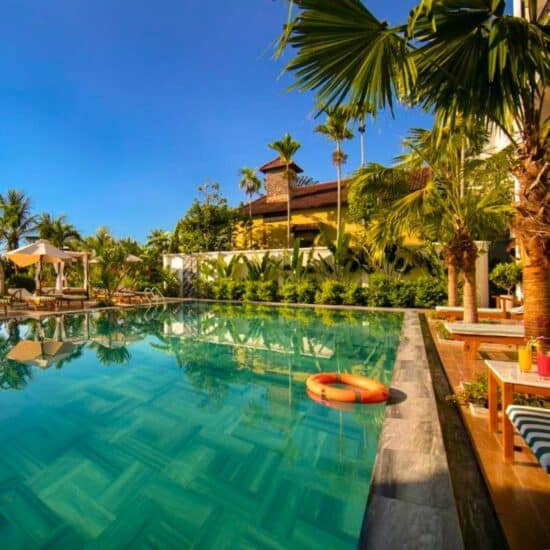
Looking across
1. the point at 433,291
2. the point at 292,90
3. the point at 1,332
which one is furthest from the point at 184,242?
the point at 292,90

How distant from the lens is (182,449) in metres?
4.18

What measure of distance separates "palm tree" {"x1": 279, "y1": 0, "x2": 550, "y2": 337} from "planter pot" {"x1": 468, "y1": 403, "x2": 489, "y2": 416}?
1.05 metres

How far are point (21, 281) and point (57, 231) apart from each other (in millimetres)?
6907

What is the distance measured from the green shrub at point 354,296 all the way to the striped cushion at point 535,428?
1479 centimetres

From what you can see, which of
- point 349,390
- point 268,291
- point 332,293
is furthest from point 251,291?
point 349,390

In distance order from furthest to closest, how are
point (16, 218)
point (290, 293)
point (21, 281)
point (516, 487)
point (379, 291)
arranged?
1. point (16, 218)
2. point (21, 281)
3. point (290, 293)
4. point (379, 291)
5. point (516, 487)

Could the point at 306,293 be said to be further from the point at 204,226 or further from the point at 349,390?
the point at 349,390

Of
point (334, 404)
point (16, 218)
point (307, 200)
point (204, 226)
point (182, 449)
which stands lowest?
point (182, 449)

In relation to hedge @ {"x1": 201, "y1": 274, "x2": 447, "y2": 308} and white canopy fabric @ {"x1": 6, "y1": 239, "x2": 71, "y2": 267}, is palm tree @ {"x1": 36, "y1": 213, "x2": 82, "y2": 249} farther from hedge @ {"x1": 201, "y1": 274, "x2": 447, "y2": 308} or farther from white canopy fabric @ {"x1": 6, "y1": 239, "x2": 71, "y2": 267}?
hedge @ {"x1": 201, "y1": 274, "x2": 447, "y2": 308}

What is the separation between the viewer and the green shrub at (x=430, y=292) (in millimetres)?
15703

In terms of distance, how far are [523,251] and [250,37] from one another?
12.2 metres

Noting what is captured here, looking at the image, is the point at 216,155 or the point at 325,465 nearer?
the point at 325,465

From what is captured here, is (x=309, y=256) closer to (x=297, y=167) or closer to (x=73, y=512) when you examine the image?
(x=297, y=167)

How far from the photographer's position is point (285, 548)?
2.64m
